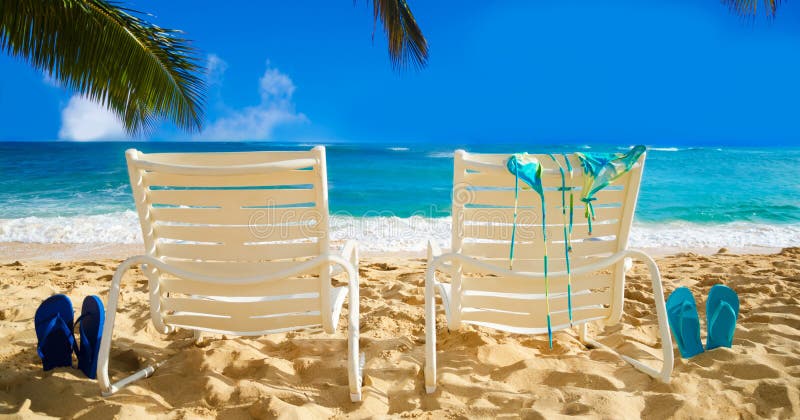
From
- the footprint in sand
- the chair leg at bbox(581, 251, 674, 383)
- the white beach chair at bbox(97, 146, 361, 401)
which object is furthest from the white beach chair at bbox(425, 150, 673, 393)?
the footprint in sand

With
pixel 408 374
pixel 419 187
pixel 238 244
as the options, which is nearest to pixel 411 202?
pixel 419 187

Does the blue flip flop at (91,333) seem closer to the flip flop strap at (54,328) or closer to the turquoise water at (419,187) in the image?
the flip flop strap at (54,328)

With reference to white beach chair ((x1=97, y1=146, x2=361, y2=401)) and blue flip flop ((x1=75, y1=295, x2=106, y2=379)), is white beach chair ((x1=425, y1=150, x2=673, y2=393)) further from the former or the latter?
blue flip flop ((x1=75, y1=295, x2=106, y2=379))

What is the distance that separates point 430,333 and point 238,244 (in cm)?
87

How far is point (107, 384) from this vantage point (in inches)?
70.4

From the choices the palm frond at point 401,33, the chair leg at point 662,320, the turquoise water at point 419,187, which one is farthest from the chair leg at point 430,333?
the turquoise water at point 419,187

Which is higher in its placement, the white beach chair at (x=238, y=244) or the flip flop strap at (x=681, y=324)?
the white beach chair at (x=238, y=244)

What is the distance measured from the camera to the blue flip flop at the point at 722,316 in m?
2.20

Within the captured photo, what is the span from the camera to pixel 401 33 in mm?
6152

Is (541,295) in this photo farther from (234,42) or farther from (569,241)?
(234,42)

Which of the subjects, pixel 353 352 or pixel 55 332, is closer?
pixel 353 352

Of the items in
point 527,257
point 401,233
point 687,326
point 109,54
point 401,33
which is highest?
point 401,33

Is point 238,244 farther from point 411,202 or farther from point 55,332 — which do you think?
point 411,202

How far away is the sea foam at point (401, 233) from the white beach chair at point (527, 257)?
4023 mm
